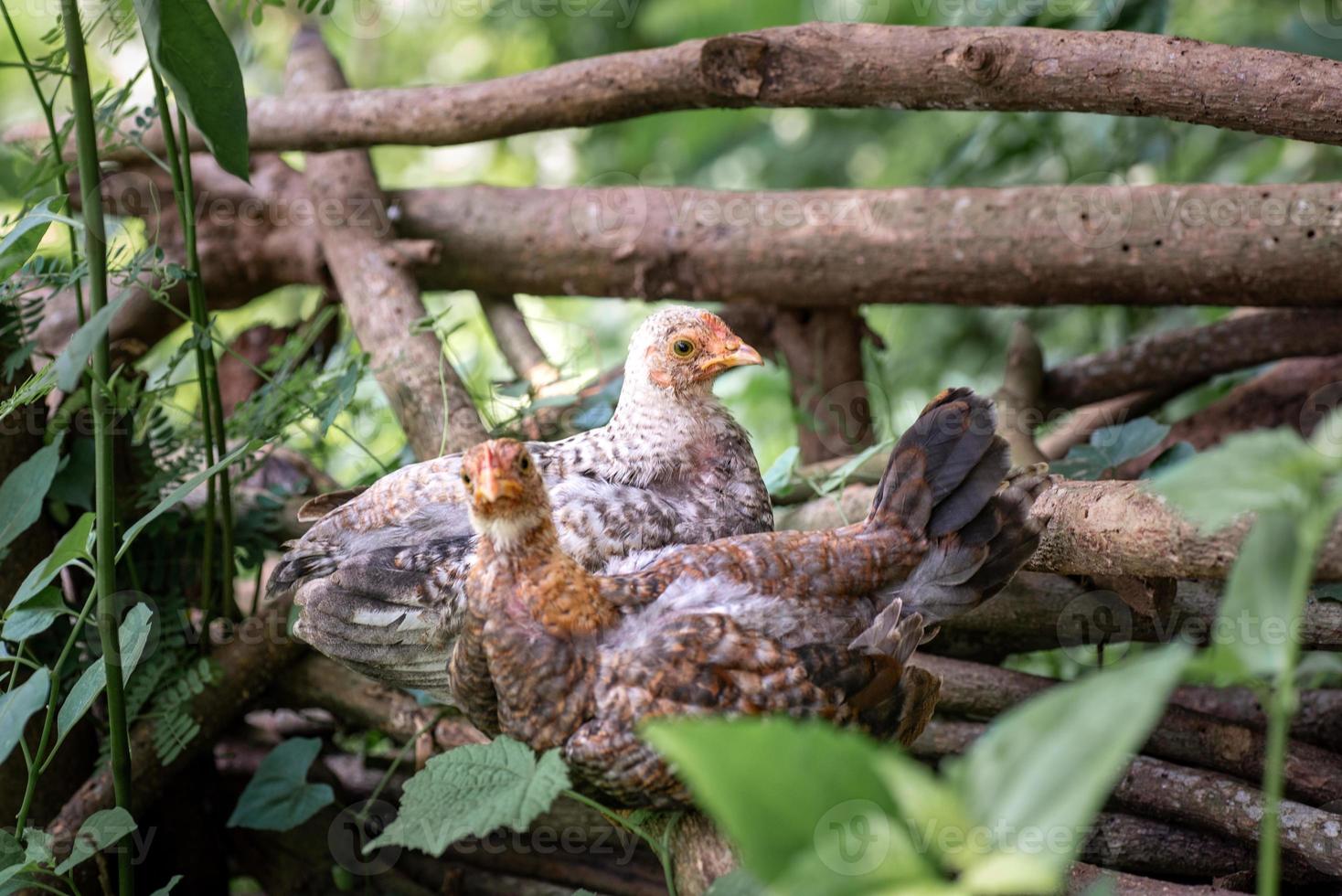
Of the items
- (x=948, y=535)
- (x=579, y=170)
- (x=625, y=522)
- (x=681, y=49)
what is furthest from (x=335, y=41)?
(x=948, y=535)

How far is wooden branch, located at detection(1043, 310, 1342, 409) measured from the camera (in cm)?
286

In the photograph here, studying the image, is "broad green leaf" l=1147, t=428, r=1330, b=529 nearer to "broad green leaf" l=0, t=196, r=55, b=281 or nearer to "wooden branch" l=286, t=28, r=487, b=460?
"broad green leaf" l=0, t=196, r=55, b=281

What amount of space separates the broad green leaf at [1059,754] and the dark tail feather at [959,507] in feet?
2.86

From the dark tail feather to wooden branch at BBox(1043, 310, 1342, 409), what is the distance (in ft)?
4.62

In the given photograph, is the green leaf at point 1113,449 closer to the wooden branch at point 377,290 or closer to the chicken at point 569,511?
the chicken at point 569,511

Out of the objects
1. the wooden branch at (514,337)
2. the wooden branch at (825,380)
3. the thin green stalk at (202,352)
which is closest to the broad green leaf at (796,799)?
the thin green stalk at (202,352)

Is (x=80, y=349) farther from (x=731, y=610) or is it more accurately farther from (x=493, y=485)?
(x=731, y=610)

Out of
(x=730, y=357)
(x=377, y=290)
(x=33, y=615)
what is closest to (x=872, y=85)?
(x=730, y=357)

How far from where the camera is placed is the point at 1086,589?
7.24ft

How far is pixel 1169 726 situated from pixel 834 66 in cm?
138

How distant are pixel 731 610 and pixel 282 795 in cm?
115

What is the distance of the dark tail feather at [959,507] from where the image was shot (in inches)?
70.4

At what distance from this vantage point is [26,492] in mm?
2006

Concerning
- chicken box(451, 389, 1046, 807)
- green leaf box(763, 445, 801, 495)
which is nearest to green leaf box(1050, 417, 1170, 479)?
green leaf box(763, 445, 801, 495)
